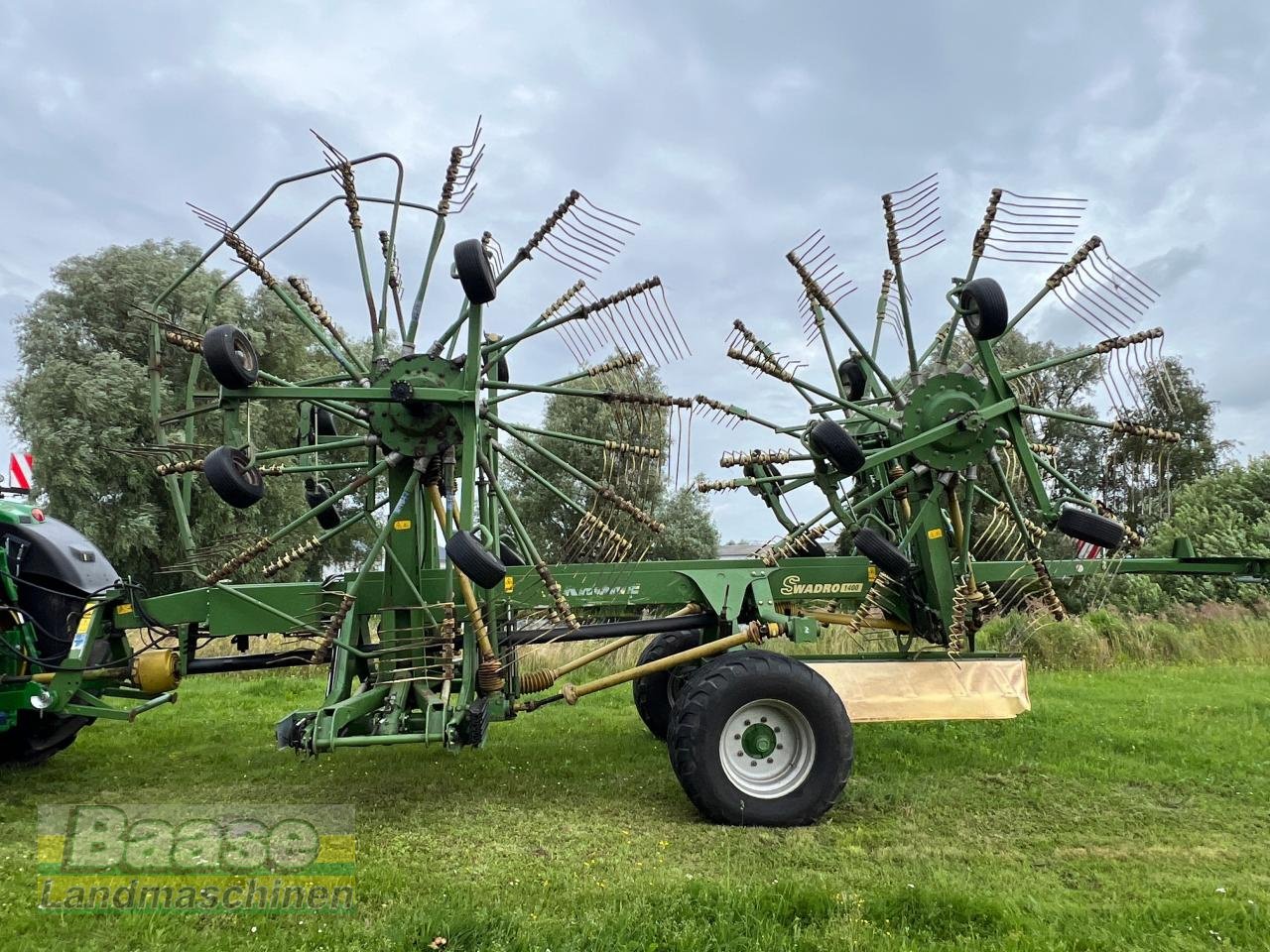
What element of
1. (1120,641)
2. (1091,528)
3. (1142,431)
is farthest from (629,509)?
(1120,641)

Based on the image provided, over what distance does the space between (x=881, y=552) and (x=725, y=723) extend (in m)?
2.03

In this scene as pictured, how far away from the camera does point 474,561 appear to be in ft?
16.6

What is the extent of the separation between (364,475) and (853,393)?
464 centimetres

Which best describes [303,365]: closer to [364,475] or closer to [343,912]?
[364,475]

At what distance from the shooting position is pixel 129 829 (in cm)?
518

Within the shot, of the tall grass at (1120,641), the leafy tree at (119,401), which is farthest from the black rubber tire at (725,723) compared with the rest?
the leafy tree at (119,401)

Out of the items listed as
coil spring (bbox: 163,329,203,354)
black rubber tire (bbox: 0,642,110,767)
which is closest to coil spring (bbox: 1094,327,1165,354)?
coil spring (bbox: 163,329,203,354)

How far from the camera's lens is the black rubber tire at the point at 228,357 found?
533 centimetres

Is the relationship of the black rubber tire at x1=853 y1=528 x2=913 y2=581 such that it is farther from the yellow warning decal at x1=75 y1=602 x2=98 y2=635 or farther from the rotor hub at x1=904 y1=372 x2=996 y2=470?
the yellow warning decal at x1=75 y1=602 x2=98 y2=635

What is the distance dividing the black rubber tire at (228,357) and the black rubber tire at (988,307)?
4.96m

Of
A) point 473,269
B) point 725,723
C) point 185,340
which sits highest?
point 473,269

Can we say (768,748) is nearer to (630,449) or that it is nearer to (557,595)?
(557,595)

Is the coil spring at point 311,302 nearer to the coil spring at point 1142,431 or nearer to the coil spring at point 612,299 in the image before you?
the coil spring at point 612,299

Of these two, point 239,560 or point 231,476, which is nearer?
point 231,476
